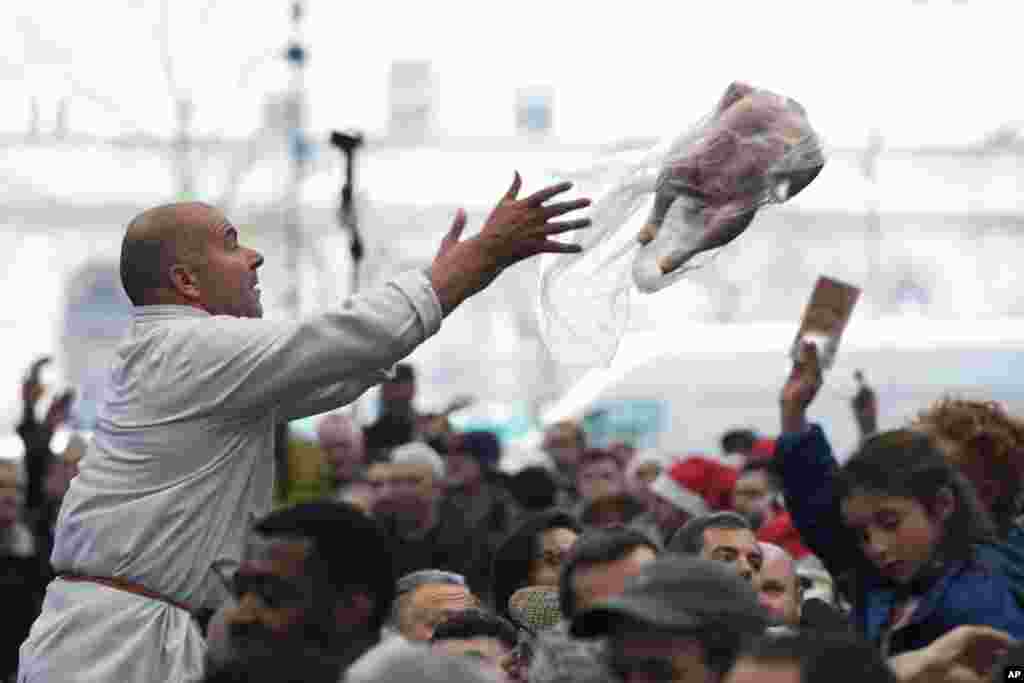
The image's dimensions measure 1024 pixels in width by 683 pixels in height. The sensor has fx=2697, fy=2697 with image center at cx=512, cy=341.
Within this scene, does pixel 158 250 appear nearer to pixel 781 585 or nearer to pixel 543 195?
pixel 543 195

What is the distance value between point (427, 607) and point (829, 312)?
5.42 feet

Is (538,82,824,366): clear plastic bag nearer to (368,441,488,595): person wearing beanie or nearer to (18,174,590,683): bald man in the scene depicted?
(18,174,590,683): bald man

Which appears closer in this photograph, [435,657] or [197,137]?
[435,657]

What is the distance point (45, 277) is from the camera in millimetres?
56625

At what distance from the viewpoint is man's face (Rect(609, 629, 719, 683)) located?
444 cm

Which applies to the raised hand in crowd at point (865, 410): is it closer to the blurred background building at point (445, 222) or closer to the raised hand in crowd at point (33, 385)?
the raised hand in crowd at point (33, 385)

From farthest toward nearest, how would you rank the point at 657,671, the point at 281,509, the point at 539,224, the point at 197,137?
the point at 197,137, the point at 539,224, the point at 281,509, the point at 657,671

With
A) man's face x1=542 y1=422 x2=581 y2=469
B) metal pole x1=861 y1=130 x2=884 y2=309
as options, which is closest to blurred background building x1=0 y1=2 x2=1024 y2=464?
metal pole x1=861 y1=130 x2=884 y2=309

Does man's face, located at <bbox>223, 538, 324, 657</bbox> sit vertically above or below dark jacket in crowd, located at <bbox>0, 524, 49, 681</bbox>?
above

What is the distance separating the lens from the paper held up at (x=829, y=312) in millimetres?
7801

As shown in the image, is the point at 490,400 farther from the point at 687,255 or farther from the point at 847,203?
the point at 687,255

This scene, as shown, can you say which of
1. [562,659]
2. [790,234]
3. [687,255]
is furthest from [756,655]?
[790,234]

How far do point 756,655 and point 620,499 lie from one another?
24.7 ft

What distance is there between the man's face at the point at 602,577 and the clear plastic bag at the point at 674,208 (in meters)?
1.10
